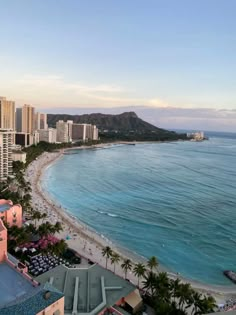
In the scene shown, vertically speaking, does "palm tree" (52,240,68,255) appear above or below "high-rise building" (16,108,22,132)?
below

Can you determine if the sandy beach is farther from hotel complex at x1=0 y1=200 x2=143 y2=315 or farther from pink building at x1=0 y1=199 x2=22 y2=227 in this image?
pink building at x1=0 y1=199 x2=22 y2=227

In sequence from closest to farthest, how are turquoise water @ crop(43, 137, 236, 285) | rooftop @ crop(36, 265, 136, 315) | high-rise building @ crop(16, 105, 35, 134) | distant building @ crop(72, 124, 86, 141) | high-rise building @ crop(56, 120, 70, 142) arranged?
rooftop @ crop(36, 265, 136, 315)
turquoise water @ crop(43, 137, 236, 285)
high-rise building @ crop(16, 105, 35, 134)
high-rise building @ crop(56, 120, 70, 142)
distant building @ crop(72, 124, 86, 141)

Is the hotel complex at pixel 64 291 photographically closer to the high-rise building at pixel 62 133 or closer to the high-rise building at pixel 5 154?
the high-rise building at pixel 5 154

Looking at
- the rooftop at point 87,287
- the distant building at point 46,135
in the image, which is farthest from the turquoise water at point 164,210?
the distant building at point 46,135

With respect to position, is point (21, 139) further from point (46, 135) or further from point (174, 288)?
point (174, 288)

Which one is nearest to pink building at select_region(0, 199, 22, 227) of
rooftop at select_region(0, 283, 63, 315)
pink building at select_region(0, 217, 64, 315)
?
pink building at select_region(0, 217, 64, 315)

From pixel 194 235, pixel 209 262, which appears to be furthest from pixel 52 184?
pixel 209 262

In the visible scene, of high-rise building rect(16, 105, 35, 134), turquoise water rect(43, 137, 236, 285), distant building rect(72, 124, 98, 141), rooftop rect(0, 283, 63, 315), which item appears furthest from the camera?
distant building rect(72, 124, 98, 141)
